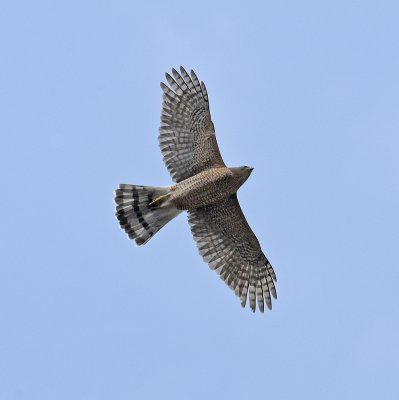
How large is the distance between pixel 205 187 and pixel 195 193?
0.72 feet

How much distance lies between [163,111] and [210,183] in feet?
5.26

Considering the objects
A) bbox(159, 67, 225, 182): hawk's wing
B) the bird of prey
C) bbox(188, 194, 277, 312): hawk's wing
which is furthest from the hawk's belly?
bbox(188, 194, 277, 312): hawk's wing

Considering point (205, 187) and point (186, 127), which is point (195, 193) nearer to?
point (205, 187)

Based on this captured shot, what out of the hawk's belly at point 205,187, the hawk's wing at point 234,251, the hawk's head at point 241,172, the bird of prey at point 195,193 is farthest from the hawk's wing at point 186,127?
the hawk's wing at point 234,251

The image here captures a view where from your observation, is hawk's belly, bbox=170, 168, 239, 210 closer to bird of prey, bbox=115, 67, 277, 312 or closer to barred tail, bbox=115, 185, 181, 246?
bird of prey, bbox=115, 67, 277, 312

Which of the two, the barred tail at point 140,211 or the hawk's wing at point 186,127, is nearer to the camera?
the hawk's wing at point 186,127

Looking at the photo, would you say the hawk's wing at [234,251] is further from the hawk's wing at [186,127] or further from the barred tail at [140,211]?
Answer: the hawk's wing at [186,127]

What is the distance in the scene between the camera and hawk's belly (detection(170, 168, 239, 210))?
73.3 ft

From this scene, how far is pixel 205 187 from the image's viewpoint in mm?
22344

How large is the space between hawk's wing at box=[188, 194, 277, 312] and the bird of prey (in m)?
0.02

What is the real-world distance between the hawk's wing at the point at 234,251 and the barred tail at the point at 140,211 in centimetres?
64

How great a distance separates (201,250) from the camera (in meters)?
23.1

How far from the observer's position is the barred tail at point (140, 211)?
894 inches

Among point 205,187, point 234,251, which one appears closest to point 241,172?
point 205,187
